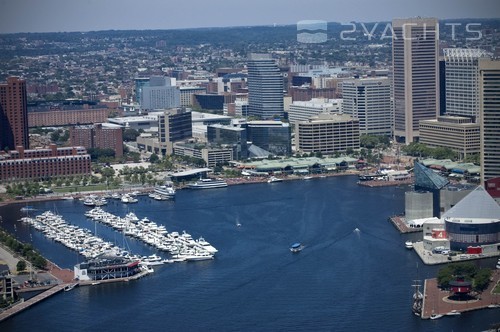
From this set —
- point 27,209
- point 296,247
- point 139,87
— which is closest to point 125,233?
point 296,247

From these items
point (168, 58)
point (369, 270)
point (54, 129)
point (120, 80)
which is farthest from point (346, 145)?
point (168, 58)

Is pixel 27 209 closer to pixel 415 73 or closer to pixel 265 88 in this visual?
pixel 415 73

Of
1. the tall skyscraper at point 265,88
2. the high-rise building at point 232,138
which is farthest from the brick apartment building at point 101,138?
the tall skyscraper at point 265,88

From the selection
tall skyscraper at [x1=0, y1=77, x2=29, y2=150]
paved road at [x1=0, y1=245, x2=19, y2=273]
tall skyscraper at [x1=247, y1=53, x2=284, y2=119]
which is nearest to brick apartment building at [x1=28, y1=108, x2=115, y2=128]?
tall skyscraper at [x1=247, y1=53, x2=284, y2=119]

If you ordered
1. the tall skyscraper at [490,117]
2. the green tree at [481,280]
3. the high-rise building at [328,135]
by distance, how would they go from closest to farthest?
the green tree at [481,280] < the tall skyscraper at [490,117] < the high-rise building at [328,135]

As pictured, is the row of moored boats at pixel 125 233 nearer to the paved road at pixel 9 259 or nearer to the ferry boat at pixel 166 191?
the paved road at pixel 9 259

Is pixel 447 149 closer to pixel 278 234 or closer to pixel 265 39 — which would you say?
pixel 278 234
